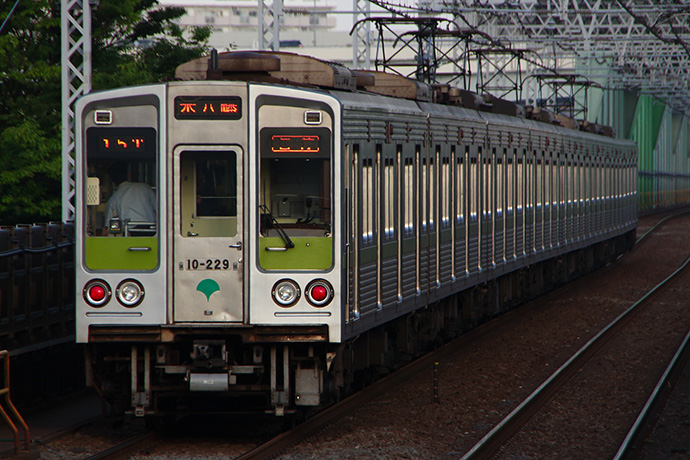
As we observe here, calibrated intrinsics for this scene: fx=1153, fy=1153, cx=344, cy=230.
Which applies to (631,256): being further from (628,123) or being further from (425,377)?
(628,123)

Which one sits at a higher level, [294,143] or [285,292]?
[294,143]

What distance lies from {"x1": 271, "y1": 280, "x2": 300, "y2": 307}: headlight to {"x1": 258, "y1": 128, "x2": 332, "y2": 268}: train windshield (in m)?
0.20

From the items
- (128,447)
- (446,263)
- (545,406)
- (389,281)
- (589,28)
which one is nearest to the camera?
(128,447)

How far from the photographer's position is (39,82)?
19156 mm

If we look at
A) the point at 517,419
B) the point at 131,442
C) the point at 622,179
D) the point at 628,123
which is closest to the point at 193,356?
the point at 131,442

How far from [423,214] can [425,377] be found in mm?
1772

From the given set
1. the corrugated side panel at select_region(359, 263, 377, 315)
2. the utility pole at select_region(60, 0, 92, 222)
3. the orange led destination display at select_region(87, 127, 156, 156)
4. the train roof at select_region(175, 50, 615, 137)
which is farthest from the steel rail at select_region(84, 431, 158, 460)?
the utility pole at select_region(60, 0, 92, 222)

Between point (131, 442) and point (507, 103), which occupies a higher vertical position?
point (507, 103)

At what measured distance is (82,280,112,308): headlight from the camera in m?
8.84

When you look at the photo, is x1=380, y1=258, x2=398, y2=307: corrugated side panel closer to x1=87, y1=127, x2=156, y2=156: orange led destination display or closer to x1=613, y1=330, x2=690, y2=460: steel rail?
x1=613, y1=330, x2=690, y2=460: steel rail

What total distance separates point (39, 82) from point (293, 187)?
11400 millimetres

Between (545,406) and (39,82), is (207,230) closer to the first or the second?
(545,406)

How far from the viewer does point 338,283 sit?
8.89 metres

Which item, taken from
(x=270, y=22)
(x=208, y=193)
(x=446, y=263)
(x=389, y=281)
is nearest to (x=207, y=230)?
(x=208, y=193)
